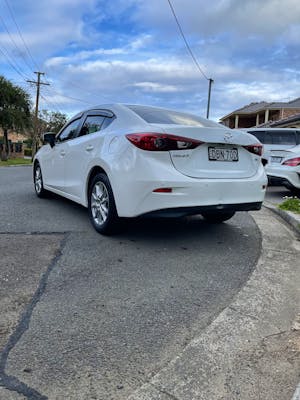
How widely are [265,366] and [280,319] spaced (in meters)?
0.63

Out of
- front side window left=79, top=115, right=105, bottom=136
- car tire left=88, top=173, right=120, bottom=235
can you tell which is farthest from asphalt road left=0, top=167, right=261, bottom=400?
front side window left=79, top=115, right=105, bottom=136

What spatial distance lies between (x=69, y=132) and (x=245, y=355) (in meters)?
4.59

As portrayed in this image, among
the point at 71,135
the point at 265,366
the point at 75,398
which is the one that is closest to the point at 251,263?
the point at 265,366

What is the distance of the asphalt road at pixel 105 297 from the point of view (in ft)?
6.46

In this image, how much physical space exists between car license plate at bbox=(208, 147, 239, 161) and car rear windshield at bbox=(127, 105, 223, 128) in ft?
1.66

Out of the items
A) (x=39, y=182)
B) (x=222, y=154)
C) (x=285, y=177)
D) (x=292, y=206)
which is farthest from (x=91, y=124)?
(x=285, y=177)

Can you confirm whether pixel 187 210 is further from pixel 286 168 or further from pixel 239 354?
pixel 286 168

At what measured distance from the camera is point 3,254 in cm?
369

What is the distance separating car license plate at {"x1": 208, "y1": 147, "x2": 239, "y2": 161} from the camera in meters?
4.00

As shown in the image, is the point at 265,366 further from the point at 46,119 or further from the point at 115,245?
the point at 46,119

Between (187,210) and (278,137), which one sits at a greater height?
(278,137)

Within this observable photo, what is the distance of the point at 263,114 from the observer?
44312 millimetres

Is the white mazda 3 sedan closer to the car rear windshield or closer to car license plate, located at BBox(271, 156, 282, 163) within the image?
the car rear windshield

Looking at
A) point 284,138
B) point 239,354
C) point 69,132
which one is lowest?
point 239,354
